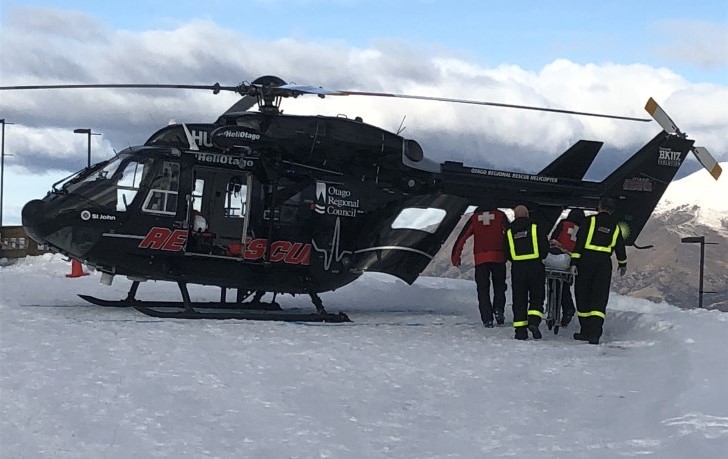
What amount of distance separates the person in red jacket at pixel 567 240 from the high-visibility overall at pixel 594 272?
0.74m

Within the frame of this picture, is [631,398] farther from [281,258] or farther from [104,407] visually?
[281,258]

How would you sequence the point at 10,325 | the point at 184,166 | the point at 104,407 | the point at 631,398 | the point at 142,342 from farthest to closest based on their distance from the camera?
the point at 184,166
the point at 10,325
the point at 142,342
the point at 631,398
the point at 104,407

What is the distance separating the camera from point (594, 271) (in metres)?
9.45

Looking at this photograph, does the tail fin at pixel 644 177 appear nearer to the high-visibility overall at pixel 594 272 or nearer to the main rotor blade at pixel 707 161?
the main rotor blade at pixel 707 161

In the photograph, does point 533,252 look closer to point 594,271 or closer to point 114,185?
point 594,271

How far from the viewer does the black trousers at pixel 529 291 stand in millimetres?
9578

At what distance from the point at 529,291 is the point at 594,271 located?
821 millimetres

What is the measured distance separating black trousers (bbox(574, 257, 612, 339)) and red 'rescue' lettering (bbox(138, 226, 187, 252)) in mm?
5299

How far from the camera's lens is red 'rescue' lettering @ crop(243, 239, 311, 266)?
1098 centimetres

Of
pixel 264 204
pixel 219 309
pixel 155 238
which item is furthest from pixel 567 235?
pixel 155 238

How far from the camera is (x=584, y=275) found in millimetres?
9477

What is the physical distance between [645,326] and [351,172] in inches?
179

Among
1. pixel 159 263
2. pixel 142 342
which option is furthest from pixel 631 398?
pixel 159 263

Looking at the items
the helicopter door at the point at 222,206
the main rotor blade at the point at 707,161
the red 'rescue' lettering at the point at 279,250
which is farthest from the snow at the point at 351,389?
the main rotor blade at the point at 707,161
